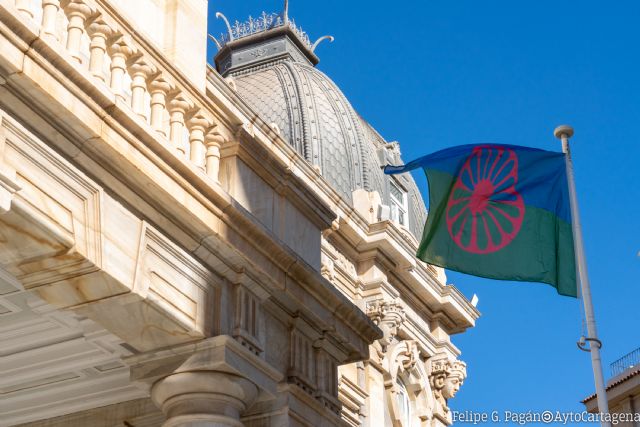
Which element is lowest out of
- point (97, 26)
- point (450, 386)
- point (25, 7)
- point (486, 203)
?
point (25, 7)

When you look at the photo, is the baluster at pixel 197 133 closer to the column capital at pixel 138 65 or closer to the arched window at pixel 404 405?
the column capital at pixel 138 65

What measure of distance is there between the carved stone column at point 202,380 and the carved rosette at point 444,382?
823 inches

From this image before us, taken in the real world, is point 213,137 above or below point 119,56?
below

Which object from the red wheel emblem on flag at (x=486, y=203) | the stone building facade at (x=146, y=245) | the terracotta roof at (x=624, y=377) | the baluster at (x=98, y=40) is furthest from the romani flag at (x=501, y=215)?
the terracotta roof at (x=624, y=377)

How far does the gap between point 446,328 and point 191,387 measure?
22.9 m

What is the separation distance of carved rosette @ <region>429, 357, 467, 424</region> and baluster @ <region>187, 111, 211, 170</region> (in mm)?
20572

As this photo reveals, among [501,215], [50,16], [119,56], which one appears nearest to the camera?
[50,16]

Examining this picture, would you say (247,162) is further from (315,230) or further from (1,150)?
(1,150)

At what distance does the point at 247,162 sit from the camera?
13.4 metres

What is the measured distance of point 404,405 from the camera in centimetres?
3136

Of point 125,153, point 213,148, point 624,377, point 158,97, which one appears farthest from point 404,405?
point 125,153

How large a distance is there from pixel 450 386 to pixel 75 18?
74.7 feet

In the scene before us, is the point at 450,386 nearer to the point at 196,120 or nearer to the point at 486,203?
the point at 486,203

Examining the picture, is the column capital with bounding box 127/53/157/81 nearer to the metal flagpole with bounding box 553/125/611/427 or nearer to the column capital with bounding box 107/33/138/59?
the column capital with bounding box 107/33/138/59
